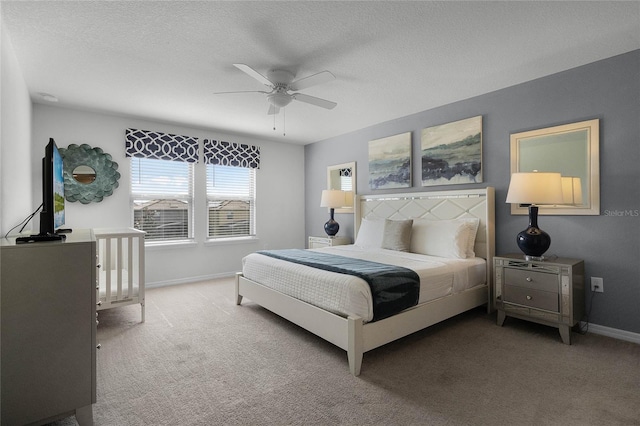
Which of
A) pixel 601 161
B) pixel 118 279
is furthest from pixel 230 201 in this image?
pixel 601 161

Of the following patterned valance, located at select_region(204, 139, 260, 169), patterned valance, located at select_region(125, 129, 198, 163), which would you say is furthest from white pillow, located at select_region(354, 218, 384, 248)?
patterned valance, located at select_region(125, 129, 198, 163)

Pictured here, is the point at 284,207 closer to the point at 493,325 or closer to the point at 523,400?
the point at 493,325

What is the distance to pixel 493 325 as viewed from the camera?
10.4 ft

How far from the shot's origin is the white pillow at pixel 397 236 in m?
3.91

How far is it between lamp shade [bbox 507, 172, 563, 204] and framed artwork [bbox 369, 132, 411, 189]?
1.77m

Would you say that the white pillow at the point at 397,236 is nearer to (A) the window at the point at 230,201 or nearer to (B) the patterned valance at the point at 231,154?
(A) the window at the point at 230,201

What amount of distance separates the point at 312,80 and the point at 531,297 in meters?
2.81

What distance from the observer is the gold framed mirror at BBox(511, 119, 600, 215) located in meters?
2.94

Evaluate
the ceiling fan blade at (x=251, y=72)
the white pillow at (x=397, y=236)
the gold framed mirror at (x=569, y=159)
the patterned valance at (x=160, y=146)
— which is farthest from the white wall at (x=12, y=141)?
the gold framed mirror at (x=569, y=159)

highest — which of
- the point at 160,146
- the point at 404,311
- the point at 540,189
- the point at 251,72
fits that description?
the point at 251,72

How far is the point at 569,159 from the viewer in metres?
3.12

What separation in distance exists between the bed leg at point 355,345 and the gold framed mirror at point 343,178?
332 cm

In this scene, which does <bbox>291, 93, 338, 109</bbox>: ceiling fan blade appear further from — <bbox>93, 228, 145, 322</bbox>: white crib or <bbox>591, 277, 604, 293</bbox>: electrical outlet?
<bbox>591, 277, 604, 293</bbox>: electrical outlet

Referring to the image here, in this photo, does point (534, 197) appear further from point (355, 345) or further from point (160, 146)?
point (160, 146)
